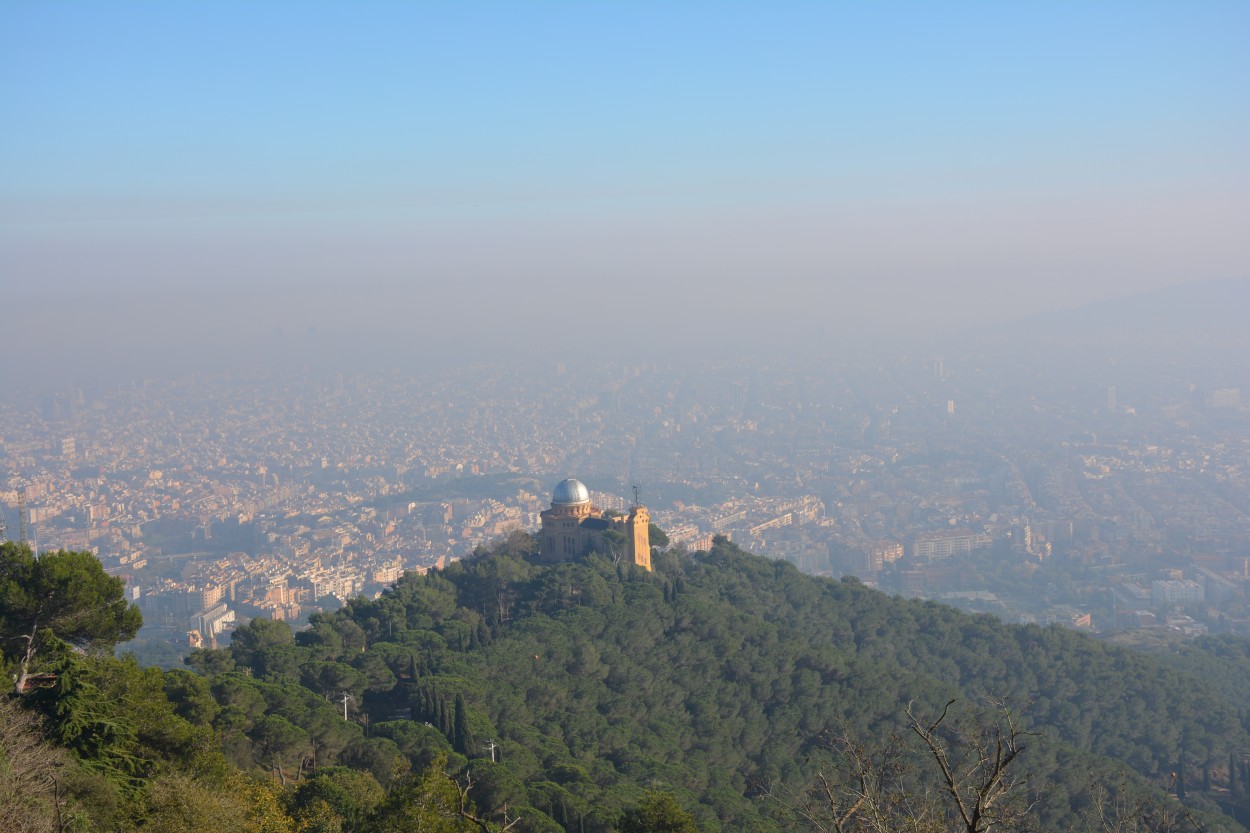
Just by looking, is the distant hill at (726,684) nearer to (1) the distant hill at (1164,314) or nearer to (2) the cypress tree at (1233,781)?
(2) the cypress tree at (1233,781)

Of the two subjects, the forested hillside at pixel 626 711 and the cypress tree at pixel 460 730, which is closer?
the forested hillside at pixel 626 711

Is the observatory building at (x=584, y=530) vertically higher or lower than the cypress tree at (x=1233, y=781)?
higher

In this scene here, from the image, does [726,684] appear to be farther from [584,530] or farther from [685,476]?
[685,476]

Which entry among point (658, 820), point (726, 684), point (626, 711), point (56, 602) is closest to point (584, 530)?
point (726, 684)

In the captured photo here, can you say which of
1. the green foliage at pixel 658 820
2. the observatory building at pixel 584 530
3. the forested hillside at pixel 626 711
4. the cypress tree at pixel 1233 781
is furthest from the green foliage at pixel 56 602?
the cypress tree at pixel 1233 781

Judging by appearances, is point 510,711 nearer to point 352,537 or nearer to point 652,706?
point 652,706

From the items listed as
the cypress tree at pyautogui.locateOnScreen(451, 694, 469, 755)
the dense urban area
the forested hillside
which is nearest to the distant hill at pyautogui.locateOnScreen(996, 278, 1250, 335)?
the dense urban area

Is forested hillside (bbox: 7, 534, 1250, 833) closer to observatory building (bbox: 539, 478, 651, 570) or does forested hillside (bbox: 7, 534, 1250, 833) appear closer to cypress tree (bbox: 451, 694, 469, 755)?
cypress tree (bbox: 451, 694, 469, 755)
